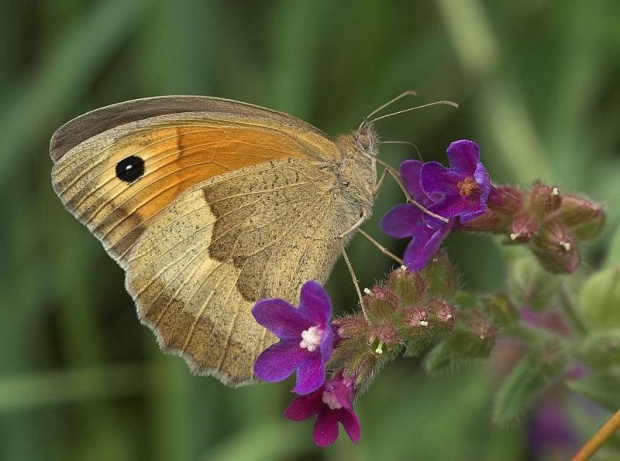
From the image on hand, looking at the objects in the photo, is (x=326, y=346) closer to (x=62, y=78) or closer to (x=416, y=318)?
(x=416, y=318)

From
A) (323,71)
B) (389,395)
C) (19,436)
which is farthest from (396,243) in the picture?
(19,436)

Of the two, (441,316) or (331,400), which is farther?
(441,316)

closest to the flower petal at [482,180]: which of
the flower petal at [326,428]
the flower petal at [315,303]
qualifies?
the flower petal at [315,303]

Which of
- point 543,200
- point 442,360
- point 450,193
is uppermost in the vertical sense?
point 450,193

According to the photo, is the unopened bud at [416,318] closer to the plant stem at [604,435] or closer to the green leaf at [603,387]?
the plant stem at [604,435]

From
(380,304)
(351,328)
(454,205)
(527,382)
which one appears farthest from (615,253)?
(351,328)

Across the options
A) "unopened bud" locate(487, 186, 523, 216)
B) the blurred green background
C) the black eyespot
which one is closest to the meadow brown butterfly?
the black eyespot
